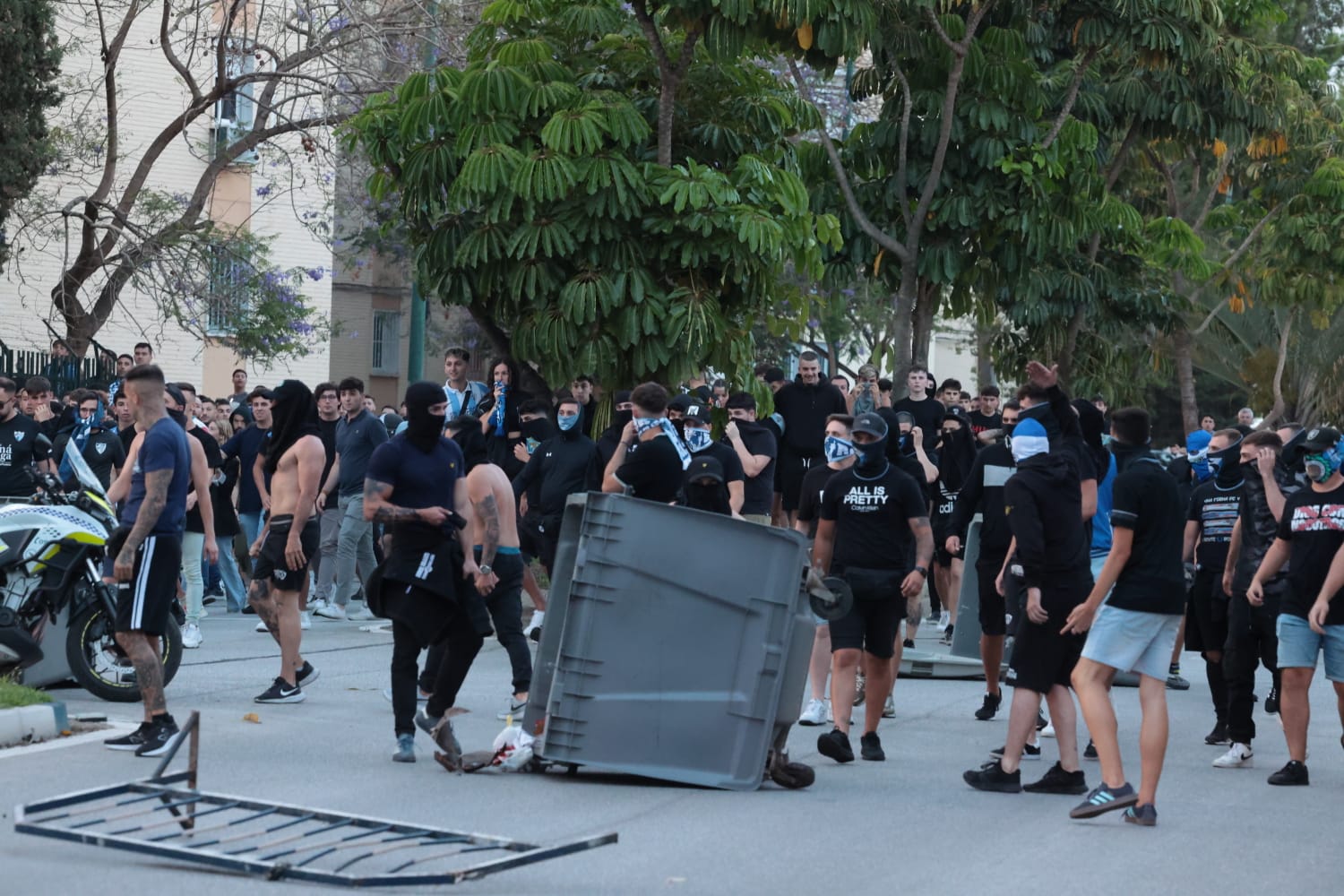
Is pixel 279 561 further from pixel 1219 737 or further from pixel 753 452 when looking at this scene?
pixel 1219 737

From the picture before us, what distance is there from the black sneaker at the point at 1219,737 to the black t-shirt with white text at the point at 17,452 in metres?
8.50

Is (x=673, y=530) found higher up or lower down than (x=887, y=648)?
higher up

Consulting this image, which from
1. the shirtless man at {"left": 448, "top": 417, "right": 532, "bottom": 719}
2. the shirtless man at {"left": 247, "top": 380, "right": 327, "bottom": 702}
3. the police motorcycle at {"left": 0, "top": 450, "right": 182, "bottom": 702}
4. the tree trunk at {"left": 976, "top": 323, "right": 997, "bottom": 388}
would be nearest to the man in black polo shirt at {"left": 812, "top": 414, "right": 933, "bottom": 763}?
the shirtless man at {"left": 448, "top": 417, "right": 532, "bottom": 719}

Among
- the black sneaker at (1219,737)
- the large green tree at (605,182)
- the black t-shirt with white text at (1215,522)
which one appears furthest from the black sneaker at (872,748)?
the large green tree at (605,182)

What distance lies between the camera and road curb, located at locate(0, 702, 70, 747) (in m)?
9.07

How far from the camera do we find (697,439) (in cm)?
1134

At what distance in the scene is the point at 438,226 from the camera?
1530cm

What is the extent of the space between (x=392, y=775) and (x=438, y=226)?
299 inches

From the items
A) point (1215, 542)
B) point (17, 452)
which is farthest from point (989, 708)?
point (17, 452)

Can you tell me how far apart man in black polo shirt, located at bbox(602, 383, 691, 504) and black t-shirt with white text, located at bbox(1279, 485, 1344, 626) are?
3.31 meters

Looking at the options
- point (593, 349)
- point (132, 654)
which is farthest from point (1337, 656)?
point (593, 349)

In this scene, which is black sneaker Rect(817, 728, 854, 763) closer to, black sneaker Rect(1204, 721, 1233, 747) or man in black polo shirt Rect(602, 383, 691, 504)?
man in black polo shirt Rect(602, 383, 691, 504)

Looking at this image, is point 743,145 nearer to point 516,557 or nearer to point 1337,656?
point 516,557

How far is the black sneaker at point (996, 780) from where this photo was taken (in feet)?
28.9
